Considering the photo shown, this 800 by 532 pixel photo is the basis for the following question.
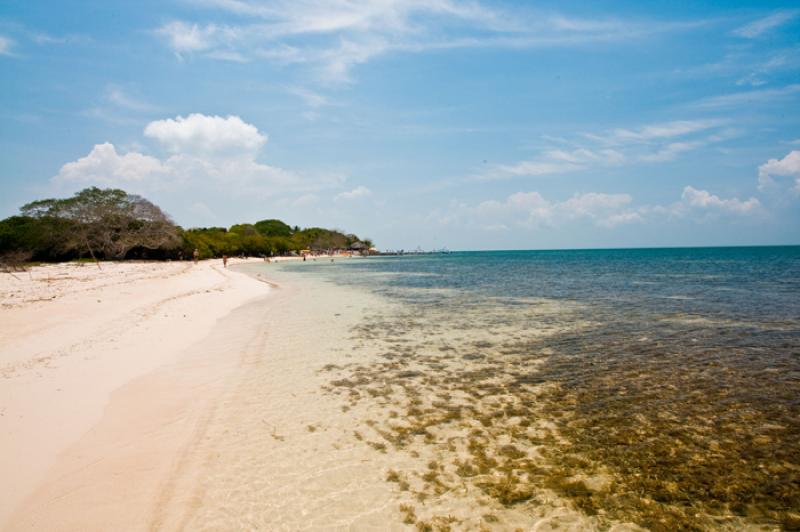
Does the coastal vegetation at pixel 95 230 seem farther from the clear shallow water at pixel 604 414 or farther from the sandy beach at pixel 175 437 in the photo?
the clear shallow water at pixel 604 414

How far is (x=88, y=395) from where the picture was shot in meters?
8.82

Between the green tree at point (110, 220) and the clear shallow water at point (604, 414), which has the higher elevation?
the green tree at point (110, 220)

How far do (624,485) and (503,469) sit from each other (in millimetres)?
1695

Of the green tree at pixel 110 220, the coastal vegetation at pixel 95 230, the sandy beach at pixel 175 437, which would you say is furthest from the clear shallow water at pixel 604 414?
the green tree at pixel 110 220

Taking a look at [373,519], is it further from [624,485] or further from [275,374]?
[275,374]

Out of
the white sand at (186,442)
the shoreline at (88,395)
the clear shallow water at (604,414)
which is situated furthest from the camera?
the clear shallow water at (604,414)

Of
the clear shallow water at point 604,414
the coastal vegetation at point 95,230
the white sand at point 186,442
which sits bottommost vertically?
the clear shallow water at point 604,414

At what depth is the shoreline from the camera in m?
5.59

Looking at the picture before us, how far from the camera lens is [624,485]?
5918 millimetres

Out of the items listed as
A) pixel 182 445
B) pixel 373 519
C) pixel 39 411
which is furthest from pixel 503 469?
pixel 39 411

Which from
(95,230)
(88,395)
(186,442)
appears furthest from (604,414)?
(95,230)

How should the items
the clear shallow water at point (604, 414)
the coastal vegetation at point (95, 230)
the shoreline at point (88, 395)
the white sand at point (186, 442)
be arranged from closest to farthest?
the white sand at point (186, 442)
the shoreline at point (88, 395)
the clear shallow water at point (604, 414)
the coastal vegetation at point (95, 230)

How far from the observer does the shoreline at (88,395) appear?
5.59 metres

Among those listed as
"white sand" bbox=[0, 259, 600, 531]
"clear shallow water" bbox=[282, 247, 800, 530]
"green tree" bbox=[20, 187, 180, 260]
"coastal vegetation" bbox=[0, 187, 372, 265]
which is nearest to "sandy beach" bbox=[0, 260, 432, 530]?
"white sand" bbox=[0, 259, 600, 531]
